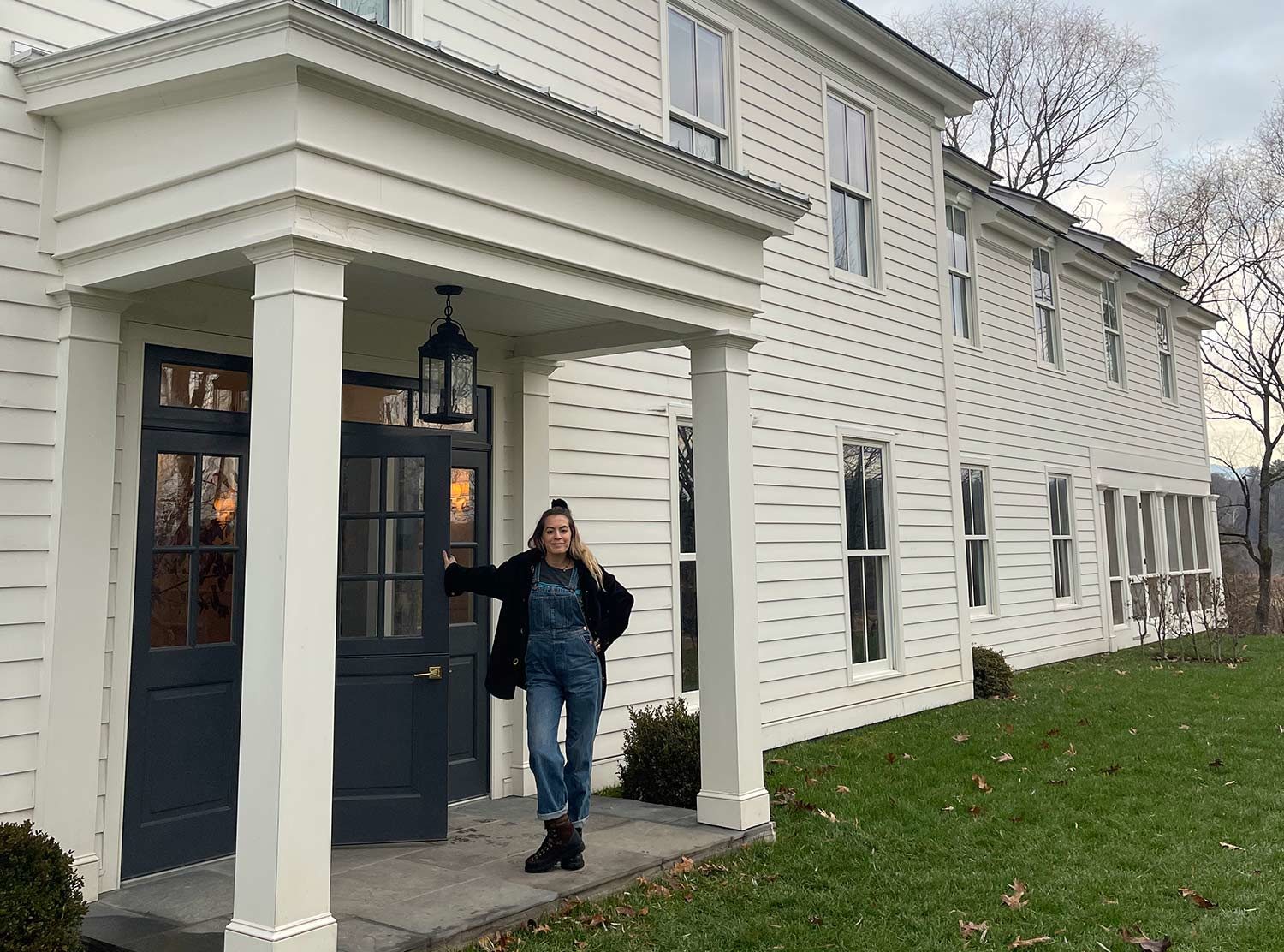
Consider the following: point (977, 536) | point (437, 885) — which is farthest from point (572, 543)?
point (977, 536)

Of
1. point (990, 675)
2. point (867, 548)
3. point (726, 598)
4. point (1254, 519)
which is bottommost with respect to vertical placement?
point (990, 675)

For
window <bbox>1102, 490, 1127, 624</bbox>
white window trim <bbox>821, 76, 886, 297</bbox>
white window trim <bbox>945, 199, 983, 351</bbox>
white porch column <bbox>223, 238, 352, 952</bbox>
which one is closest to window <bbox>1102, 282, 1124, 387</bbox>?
window <bbox>1102, 490, 1127, 624</bbox>

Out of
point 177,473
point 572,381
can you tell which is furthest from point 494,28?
point 177,473

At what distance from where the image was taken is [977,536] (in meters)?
13.7

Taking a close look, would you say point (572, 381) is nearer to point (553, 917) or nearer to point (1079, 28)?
point (553, 917)

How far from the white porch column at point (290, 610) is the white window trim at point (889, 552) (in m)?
7.01

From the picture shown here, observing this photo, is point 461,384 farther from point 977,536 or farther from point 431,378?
point 977,536

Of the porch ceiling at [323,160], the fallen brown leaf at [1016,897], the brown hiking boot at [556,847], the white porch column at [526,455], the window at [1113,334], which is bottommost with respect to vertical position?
the fallen brown leaf at [1016,897]

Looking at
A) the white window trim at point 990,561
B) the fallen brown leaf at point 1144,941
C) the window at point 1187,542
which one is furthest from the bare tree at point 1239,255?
the fallen brown leaf at point 1144,941

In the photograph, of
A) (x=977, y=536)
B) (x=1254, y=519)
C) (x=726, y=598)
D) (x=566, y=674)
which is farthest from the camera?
(x=1254, y=519)

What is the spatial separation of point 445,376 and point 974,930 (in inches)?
153

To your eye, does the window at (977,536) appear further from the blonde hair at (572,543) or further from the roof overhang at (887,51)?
the blonde hair at (572,543)

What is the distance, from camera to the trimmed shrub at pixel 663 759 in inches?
267

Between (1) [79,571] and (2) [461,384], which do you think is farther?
(2) [461,384]
